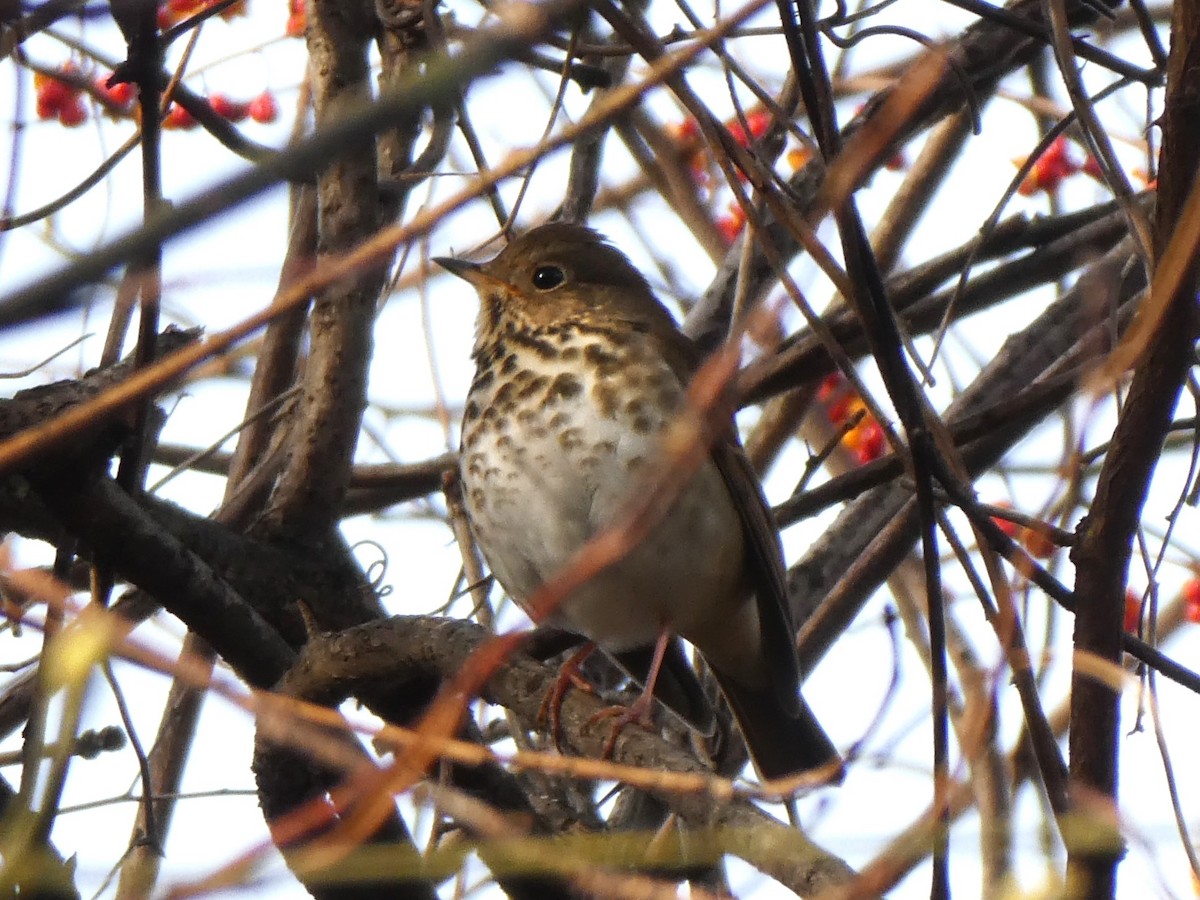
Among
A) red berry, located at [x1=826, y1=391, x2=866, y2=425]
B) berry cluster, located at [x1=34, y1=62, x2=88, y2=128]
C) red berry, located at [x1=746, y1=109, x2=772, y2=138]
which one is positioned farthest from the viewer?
red berry, located at [x1=746, y1=109, x2=772, y2=138]

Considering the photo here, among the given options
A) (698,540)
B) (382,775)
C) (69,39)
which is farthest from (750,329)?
(69,39)

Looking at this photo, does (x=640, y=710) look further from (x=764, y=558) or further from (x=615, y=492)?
(x=764, y=558)

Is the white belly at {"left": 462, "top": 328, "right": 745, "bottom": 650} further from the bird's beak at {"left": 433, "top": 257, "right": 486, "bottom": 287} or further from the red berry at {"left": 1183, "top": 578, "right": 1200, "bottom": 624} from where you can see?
the red berry at {"left": 1183, "top": 578, "right": 1200, "bottom": 624}

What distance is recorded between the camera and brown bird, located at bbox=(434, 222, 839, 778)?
411 centimetres

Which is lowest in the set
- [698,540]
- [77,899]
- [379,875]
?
[379,875]

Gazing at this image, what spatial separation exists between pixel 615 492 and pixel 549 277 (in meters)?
1.03

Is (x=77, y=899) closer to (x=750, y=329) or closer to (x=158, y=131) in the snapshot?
(x=158, y=131)

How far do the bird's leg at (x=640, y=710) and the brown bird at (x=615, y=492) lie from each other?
0.05 ft

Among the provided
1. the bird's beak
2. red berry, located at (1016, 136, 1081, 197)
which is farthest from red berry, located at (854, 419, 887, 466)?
the bird's beak

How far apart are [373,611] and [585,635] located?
618 mm

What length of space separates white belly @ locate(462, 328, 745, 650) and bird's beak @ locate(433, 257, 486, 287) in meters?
0.56

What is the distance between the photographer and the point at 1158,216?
2.35 meters

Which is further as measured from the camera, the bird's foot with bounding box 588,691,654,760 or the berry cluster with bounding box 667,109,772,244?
the berry cluster with bounding box 667,109,772,244

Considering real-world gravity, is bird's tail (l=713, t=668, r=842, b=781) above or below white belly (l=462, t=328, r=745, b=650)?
below
